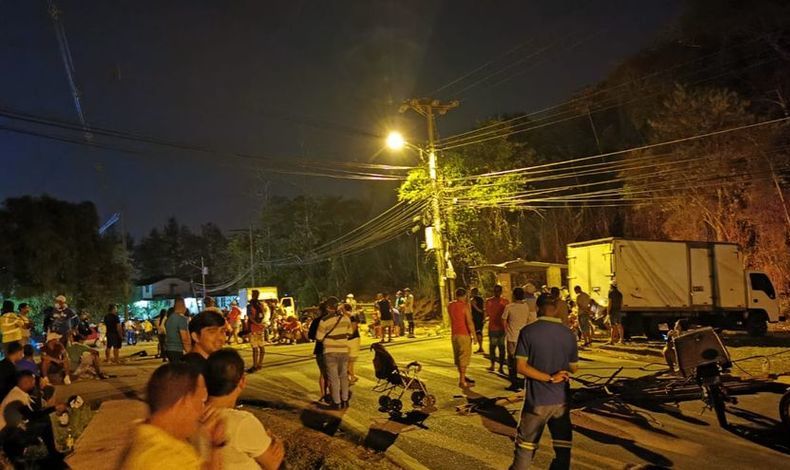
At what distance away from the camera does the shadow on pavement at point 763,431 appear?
23.0ft

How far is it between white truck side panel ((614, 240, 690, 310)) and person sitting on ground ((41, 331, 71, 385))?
1587cm

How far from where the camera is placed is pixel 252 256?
53.6 metres

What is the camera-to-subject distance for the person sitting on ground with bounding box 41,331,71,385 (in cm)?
1284

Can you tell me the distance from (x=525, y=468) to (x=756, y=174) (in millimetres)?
23939

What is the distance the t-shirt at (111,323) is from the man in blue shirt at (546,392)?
44.5 feet

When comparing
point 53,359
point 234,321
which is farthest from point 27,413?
point 234,321

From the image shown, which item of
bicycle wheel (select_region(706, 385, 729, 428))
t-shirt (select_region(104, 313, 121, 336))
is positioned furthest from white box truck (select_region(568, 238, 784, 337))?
t-shirt (select_region(104, 313, 121, 336))

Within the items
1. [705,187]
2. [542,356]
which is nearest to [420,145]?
[705,187]

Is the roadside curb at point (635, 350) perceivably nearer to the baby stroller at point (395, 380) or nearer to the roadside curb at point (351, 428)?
the baby stroller at point (395, 380)

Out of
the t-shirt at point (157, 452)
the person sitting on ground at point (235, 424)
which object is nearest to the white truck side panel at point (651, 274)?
the person sitting on ground at point (235, 424)

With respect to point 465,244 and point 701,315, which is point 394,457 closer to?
point 701,315

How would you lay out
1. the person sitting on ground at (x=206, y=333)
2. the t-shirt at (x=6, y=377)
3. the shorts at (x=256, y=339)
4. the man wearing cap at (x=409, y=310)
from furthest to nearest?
the man wearing cap at (x=409, y=310) < the shorts at (x=256, y=339) < the t-shirt at (x=6, y=377) < the person sitting on ground at (x=206, y=333)

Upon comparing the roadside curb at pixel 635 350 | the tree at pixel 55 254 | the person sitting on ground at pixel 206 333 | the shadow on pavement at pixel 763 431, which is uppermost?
the tree at pixel 55 254

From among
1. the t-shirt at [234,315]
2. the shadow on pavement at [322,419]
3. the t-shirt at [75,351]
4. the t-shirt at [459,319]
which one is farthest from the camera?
the t-shirt at [234,315]
